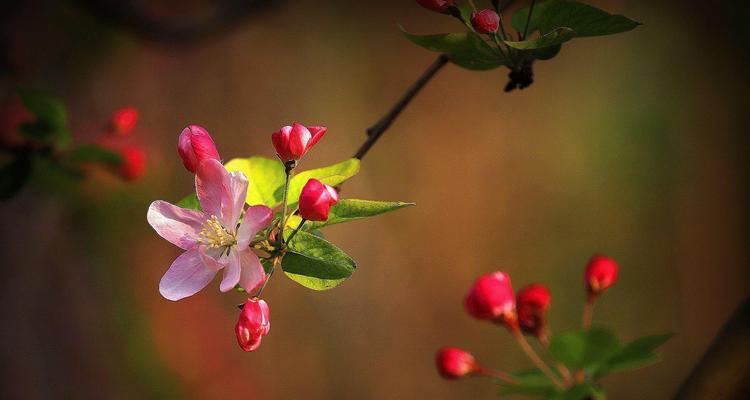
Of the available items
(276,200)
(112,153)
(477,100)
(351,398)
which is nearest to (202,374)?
(351,398)

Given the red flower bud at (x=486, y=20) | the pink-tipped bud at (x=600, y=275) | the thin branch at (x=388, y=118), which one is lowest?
the pink-tipped bud at (x=600, y=275)

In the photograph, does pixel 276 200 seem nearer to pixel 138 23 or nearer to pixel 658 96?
pixel 138 23

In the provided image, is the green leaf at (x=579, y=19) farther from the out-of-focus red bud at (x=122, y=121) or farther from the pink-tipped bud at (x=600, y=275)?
the out-of-focus red bud at (x=122, y=121)

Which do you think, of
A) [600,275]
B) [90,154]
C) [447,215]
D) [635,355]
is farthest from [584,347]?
[447,215]

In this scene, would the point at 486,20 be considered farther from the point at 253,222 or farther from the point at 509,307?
the point at 509,307

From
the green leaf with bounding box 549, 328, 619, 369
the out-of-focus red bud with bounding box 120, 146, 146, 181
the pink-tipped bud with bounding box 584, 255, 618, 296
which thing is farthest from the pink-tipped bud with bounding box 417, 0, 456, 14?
the out-of-focus red bud with bounding box 120, 146, 146, 181

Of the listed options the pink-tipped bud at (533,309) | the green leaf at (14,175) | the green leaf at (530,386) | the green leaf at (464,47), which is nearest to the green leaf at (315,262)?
the green leaf at (464,47)
